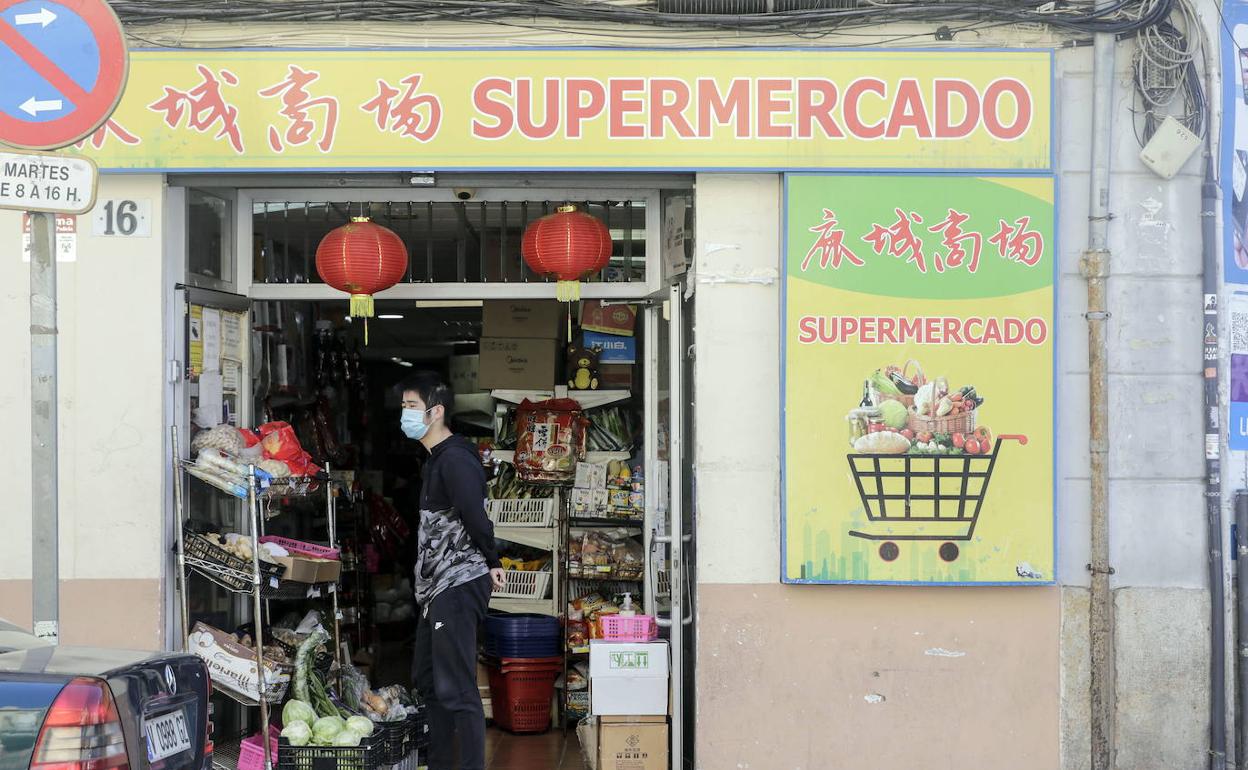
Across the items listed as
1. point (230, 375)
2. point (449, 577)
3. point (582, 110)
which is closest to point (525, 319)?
point (230, 375)

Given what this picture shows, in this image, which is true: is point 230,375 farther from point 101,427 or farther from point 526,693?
point 526,693

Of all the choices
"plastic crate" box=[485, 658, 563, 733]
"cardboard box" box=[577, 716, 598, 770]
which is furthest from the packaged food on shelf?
"cardboard box" box=[577, 716, 598, 770]

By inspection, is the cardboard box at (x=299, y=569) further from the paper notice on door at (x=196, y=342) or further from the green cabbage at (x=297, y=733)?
the paper notice on door at (x=196, y=342)

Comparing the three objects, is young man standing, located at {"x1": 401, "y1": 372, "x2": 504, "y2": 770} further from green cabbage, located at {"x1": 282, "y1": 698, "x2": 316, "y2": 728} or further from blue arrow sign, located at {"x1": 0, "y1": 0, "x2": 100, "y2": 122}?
blue arrow sign, located at {"x1": 0, "y1": 0, "x2": 100, "y2": 122}

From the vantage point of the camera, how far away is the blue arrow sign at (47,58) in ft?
13.6

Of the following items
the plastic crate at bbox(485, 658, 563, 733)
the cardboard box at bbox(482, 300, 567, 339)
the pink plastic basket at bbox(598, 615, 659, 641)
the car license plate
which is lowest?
the plastic crate at bbox(485, 658, 563, 733)

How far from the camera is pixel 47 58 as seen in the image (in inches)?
167

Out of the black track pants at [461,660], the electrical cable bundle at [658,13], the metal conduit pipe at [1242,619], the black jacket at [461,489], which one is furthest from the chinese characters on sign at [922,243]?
the black track pants at [461,660]

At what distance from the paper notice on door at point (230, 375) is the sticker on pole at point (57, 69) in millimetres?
2531

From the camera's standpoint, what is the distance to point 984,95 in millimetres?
5832

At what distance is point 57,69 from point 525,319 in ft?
14.1

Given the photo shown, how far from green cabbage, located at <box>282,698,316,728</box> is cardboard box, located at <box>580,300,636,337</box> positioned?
325 centimetres

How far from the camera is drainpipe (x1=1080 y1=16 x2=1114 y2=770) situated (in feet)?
19.0

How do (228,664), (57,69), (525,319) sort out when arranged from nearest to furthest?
(57,69) < (228,664) < (525,319)
